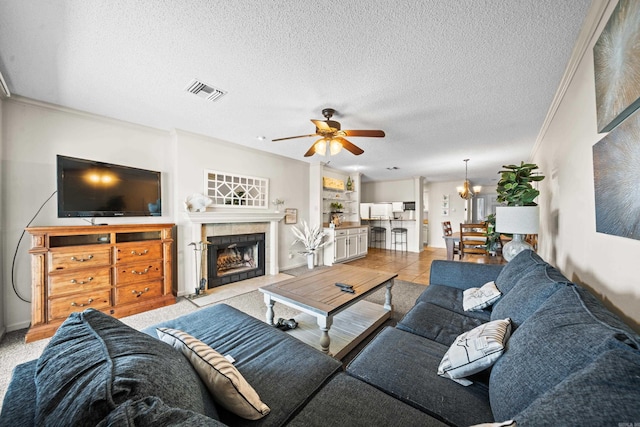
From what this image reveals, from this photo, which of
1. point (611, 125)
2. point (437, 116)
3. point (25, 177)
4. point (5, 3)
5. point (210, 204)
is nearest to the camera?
point (611, 125)

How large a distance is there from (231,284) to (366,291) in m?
2.65

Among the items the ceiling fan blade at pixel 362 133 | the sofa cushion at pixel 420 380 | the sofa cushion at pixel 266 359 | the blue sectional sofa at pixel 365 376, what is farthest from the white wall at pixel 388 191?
the sofa cushion at pixel 266 359

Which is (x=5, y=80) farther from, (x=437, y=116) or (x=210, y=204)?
(x=437, y=116)

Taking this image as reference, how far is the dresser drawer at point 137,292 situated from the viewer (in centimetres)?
272

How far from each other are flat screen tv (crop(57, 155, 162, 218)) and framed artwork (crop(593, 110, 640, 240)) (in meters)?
4.27

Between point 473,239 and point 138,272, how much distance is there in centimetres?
533

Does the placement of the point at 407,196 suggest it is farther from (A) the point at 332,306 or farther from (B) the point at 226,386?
(B) the point at 226,386

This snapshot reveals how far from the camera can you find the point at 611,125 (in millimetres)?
1225

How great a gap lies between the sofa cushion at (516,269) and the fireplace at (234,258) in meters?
3.68

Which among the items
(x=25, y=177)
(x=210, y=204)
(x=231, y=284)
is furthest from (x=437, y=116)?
(x=25, y=177)

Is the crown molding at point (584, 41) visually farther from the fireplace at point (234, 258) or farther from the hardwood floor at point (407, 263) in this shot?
the fireplace at point (234, 258)

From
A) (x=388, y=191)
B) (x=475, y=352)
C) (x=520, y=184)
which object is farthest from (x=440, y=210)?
(x=475, y=352)

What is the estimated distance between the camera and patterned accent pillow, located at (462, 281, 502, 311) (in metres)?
1.79

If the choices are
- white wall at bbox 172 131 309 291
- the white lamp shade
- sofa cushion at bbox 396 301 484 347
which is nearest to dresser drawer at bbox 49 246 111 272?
white wall at bbox 172 131 309 291
